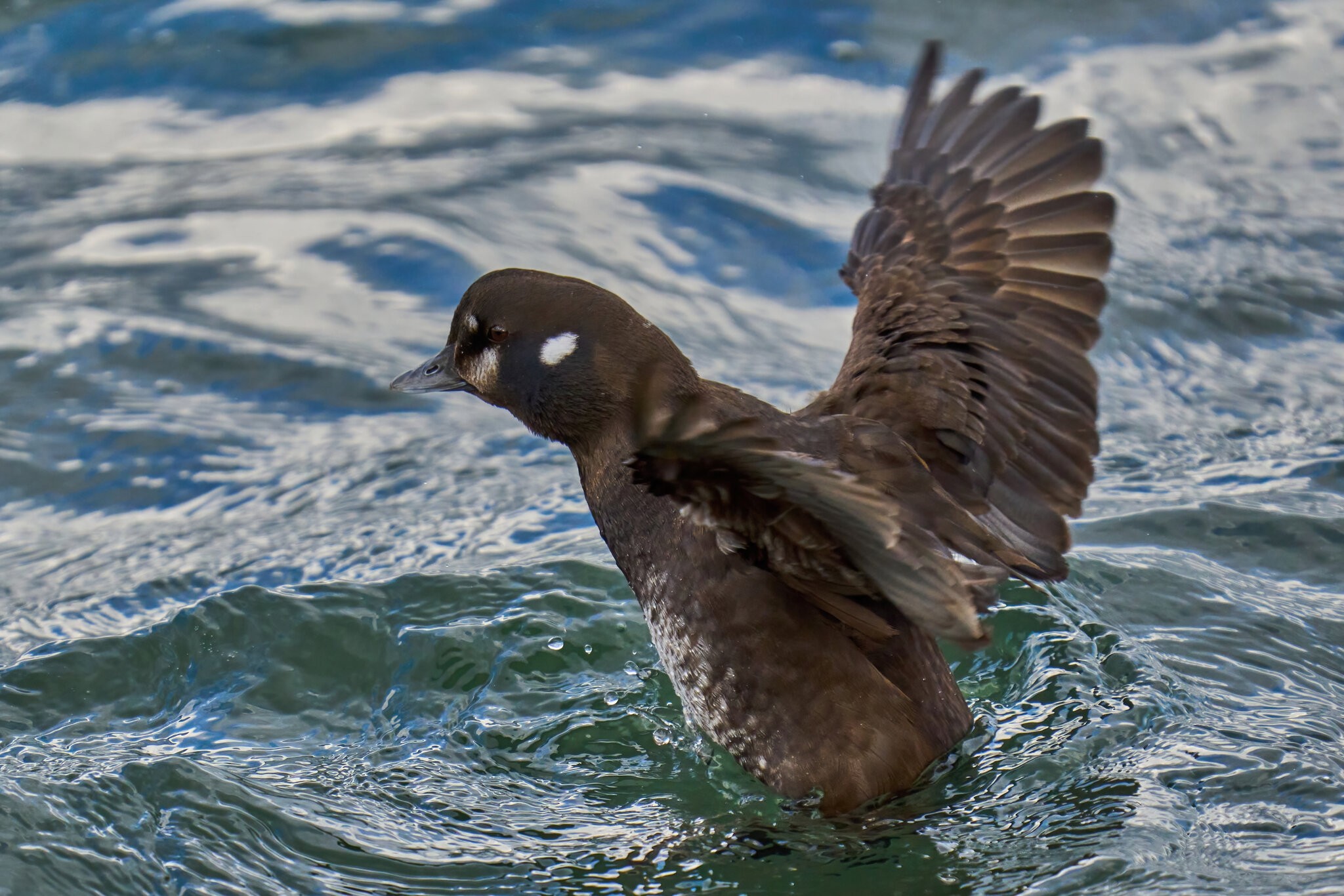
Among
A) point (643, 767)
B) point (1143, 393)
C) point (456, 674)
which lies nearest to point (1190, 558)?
point (1143, 393)

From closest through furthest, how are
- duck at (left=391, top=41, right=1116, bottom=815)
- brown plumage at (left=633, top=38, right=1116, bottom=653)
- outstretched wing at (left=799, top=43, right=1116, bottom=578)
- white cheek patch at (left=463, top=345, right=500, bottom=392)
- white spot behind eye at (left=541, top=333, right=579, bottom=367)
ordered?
brown plumage at (left=633, top=38, right=1116, bottom=653)
duck at (left=391, top=41, right=1116, bottom=815)
white spot behind eye at (left=541, top=333, right=579, bottom=367)
outstretched wing at (left=799, top=43, right=1116, bottom=578)
white cheek patch at (left=463, top=345, right=500, bottom=392)

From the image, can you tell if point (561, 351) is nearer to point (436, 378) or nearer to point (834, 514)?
point (436, 378)

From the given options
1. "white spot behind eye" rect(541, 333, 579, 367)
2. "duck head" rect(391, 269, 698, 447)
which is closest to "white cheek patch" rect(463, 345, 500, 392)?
"duck head" rect(391, 269, 698, 447)

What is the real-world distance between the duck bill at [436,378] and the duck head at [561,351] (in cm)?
17

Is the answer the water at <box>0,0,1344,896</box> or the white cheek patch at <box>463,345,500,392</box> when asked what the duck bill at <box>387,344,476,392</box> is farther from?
the water at <box>0,0,1344,896</box>

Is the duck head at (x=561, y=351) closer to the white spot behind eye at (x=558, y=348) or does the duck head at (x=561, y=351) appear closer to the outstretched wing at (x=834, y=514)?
the white spot behind eye at (x=558, y=348)

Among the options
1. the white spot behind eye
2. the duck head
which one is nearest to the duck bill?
the duck head

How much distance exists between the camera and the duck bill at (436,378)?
5082 mm

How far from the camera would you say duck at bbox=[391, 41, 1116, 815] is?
397 cm

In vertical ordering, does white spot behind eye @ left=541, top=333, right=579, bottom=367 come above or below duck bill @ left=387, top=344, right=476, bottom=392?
above

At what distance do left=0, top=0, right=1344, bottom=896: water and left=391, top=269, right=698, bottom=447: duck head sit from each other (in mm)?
1158

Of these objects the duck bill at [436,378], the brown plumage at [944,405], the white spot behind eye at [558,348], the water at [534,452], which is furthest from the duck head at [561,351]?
the water at [534,452]

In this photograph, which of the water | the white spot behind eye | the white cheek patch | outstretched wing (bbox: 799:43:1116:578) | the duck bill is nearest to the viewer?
the water

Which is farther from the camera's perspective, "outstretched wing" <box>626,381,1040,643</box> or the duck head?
the duck head
